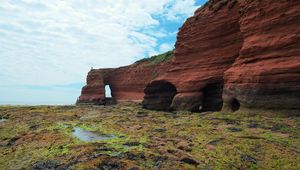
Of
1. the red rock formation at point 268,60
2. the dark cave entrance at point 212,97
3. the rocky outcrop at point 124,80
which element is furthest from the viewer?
the rocky outcrop at point 124,80

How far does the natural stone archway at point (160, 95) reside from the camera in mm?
44359

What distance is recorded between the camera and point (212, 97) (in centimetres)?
3541

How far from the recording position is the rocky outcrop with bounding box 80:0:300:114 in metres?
23.0

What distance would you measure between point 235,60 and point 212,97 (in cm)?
574

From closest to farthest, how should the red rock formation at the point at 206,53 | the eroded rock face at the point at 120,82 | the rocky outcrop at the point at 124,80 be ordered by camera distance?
the red rock formation at the point at 206,53 < the rocky outcrop at the point at 124,80 < the eroded rock face at the point at 120,82

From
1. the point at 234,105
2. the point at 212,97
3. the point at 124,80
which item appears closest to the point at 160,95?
the point at 212,97

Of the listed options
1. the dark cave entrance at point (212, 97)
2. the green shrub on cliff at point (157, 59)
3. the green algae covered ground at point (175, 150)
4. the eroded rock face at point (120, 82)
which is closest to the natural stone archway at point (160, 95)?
the dark cave entrance at point (212, 97)

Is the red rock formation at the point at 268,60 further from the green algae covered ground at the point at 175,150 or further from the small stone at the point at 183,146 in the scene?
the small stone at the point at 183,146

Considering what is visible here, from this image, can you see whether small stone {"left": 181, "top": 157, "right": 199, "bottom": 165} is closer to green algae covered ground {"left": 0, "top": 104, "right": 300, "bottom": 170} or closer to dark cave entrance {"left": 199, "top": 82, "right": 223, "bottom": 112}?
green algae covered ground {"left": 0, "top": 104, "right": 300, "bottom": 170}

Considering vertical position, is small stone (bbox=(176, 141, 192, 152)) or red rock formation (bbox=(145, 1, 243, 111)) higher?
red rock formation (bbox=(145, 1, 243, 111))

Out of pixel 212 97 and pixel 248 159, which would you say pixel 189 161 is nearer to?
pixel 248 159

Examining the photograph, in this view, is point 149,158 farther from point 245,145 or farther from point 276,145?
point 276,145

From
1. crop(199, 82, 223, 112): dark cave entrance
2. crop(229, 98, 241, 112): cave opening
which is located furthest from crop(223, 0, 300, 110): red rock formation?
crop(199, 82, 223, 112): dark cave entrance

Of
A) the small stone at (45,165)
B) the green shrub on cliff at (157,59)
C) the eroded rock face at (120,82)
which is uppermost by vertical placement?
the green shrub on cliff at (157,59)
